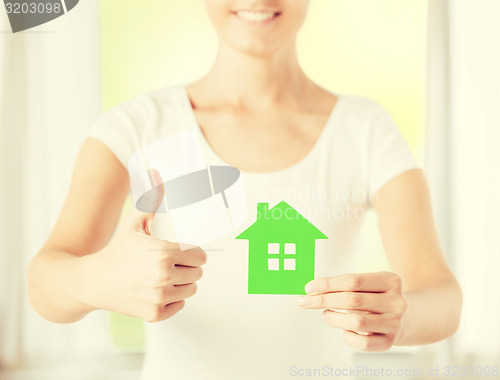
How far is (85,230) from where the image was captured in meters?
0.59

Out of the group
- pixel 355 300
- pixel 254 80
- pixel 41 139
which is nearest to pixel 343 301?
pixel 355 300

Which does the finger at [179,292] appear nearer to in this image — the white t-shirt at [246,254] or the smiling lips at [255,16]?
the white t-shirt at [246,254]

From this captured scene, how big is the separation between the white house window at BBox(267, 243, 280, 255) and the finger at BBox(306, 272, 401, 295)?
0.07 m

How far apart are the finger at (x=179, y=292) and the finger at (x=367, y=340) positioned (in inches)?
5.8

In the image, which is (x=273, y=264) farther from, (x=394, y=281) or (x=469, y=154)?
(x=469, y=154)

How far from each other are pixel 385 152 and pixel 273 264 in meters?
0.19

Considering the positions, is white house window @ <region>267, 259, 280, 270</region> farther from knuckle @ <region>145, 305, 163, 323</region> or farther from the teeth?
the teeth

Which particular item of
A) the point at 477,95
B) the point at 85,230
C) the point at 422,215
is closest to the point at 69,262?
the point at 85,230

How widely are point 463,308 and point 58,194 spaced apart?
20.1 inches

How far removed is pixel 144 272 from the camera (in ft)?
1.63

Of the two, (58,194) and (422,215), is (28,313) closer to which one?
(58,194)

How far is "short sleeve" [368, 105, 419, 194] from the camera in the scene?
0.60m

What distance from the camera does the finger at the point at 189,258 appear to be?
19.3 inches

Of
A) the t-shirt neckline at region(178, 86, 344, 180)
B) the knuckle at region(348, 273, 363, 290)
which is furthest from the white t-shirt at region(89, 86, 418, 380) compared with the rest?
the knuckle at region(348, 273, 363, 290)
